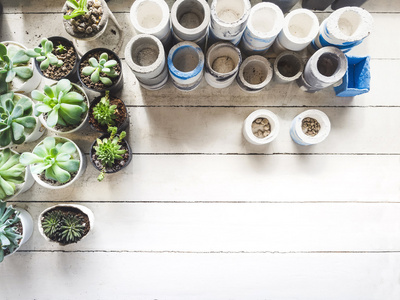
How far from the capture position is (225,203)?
149 cm

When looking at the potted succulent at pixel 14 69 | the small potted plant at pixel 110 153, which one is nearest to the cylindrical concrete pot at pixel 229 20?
the small potted plant at pixel 110 153

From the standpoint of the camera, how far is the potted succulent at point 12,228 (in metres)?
1.22

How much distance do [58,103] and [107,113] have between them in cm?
18

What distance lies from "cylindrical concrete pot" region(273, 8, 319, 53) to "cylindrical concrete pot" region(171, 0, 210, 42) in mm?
354

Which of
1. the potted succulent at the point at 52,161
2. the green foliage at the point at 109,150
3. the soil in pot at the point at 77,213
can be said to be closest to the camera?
the potted succulent at the point at 52,161

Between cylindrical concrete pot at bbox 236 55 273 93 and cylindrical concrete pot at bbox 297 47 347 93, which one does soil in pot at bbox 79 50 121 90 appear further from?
cylindrical concrete pot at bbox 297 47 347 93

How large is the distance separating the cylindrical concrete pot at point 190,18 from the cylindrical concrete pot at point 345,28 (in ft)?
1.71

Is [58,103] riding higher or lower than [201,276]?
higher

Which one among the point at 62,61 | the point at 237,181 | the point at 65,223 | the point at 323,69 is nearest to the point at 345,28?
the point at 323,69

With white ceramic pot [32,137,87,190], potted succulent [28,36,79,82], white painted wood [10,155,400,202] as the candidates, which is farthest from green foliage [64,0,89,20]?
white painted wood [10,155,400,202]

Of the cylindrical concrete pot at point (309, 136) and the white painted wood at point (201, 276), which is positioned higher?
the cylindrical concrete pot at point (309, 136)

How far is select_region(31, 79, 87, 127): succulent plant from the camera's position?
1182mm

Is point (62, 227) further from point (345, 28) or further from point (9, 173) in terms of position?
point (345, 28)

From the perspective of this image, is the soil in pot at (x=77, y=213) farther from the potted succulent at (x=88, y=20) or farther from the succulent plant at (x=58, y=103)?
the potted succulent at (x=88, y=20)
